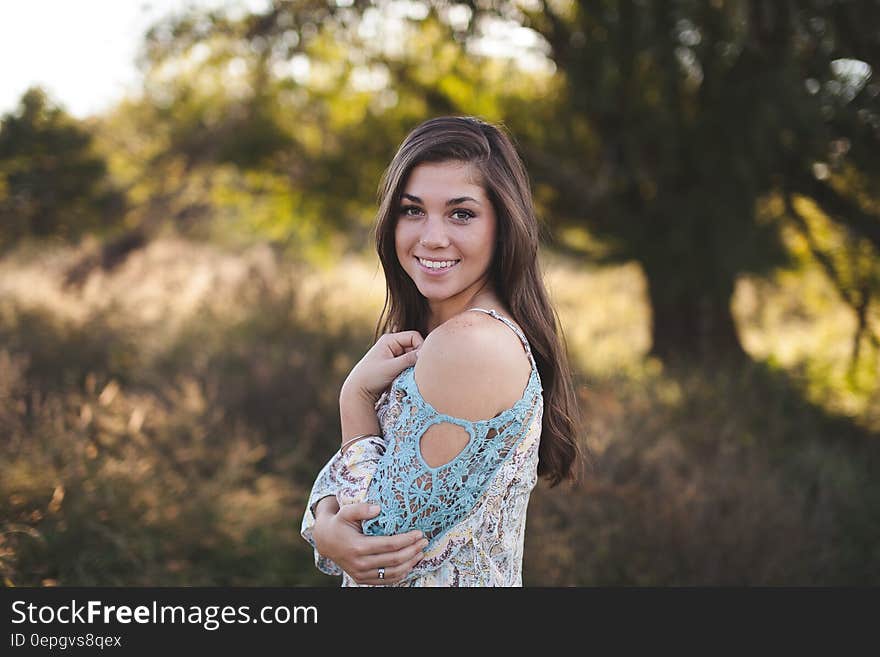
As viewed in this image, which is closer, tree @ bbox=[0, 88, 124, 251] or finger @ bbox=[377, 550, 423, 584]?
finger @ bbox=[377, 550, 423, 584]

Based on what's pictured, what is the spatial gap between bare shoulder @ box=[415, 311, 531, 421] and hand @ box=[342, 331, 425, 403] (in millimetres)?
209

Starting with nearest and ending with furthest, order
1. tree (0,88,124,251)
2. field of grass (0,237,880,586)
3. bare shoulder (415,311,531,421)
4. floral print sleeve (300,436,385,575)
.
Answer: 1. bare shoulder (415,311,531,421)
2. floral print sleeve (300,436,385,575)
3. field of grass (0,237,880,586)
4. tree (0,88,124,251)

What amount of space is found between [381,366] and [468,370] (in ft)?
1.08

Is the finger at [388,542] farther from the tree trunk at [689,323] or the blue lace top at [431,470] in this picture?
the tree trunk at [689,323]

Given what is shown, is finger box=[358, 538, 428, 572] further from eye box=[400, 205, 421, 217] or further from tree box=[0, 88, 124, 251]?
tree box=[0, 88, 124, 251]

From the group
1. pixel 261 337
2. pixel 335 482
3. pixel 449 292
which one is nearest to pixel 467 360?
pixel 449 292

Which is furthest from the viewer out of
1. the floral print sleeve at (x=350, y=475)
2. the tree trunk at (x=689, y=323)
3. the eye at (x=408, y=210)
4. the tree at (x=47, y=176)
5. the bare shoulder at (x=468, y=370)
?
the tree trunk at (x=689, y=323)

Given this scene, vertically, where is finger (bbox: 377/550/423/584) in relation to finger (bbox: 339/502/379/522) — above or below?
below

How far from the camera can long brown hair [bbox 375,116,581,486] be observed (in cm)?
170

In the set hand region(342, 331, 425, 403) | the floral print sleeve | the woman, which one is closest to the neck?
the woman

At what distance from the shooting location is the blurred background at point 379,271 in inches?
156

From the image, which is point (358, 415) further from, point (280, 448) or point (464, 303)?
point (280, 448)

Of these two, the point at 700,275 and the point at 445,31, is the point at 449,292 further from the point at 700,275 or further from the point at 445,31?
the point at 700,275

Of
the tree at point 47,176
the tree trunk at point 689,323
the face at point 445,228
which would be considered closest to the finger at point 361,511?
the face at point 445,228
